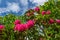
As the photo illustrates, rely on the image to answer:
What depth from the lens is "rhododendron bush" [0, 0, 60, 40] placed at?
382cm

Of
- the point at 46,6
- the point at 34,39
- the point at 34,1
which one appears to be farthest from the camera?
the point at 34,1

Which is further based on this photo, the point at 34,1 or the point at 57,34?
the point at 34,1

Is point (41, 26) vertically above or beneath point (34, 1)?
beneath

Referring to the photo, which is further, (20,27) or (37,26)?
(37,26)

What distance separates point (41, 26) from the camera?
166 inches

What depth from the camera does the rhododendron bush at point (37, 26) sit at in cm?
382

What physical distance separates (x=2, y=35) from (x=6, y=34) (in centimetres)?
7

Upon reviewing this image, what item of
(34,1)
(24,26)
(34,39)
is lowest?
(34,39)

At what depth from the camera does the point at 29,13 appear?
4.66 meters

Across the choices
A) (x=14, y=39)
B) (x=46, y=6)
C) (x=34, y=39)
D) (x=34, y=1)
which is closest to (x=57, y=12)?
(x=46, y=6)

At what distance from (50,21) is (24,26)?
0.50m

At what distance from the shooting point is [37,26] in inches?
160

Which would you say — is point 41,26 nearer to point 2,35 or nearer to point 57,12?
point 57,12

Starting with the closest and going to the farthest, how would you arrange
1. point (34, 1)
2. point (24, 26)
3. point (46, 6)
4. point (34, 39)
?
point (24, 26), point (34, 39), point (46, 6), point (34, 1)
